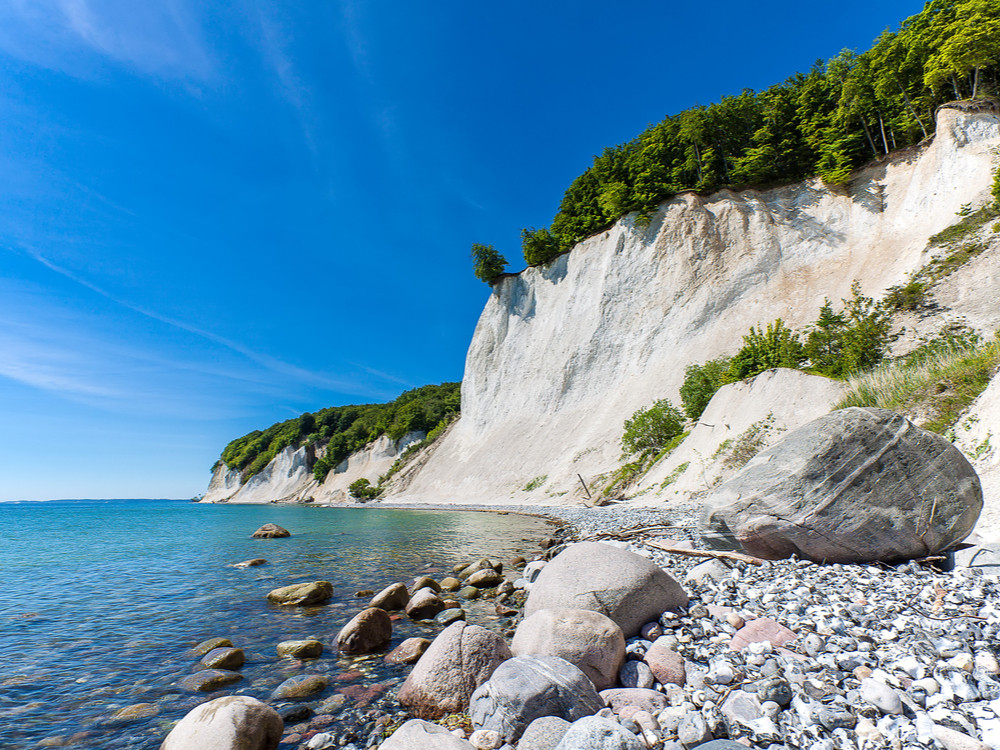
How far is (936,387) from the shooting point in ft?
39.3

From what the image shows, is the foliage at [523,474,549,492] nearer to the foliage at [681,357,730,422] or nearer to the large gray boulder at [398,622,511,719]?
the foliage at [681,357,730,422]

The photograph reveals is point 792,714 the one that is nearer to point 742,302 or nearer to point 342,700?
point 342,700

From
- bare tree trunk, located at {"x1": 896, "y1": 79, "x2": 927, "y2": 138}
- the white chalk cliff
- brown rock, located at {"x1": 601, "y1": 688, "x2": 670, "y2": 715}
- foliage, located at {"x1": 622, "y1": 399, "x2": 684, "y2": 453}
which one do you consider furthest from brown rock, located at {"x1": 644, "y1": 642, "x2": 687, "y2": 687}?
bare tree trunk, located at {"x1": 896, "y1": 79, "x2": 927, "y2": 138}

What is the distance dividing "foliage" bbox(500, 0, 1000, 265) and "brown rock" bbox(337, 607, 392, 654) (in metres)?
39.1

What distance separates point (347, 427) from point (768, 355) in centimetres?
7588

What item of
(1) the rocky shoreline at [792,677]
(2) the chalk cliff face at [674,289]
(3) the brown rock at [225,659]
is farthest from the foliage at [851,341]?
(3) the brown rock at [225,659]

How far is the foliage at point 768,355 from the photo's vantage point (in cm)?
2361

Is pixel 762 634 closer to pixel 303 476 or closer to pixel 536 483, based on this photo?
pixel 536 483

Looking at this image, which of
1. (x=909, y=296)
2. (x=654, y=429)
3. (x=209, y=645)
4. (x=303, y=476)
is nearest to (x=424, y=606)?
(x=209, y=645)

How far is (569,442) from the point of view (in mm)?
36938

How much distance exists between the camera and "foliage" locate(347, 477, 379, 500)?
2368 inches

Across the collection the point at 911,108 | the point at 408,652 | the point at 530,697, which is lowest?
the point at 408,652

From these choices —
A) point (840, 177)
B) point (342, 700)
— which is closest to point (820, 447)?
point (342, 700)

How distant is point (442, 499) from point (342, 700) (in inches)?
1695
